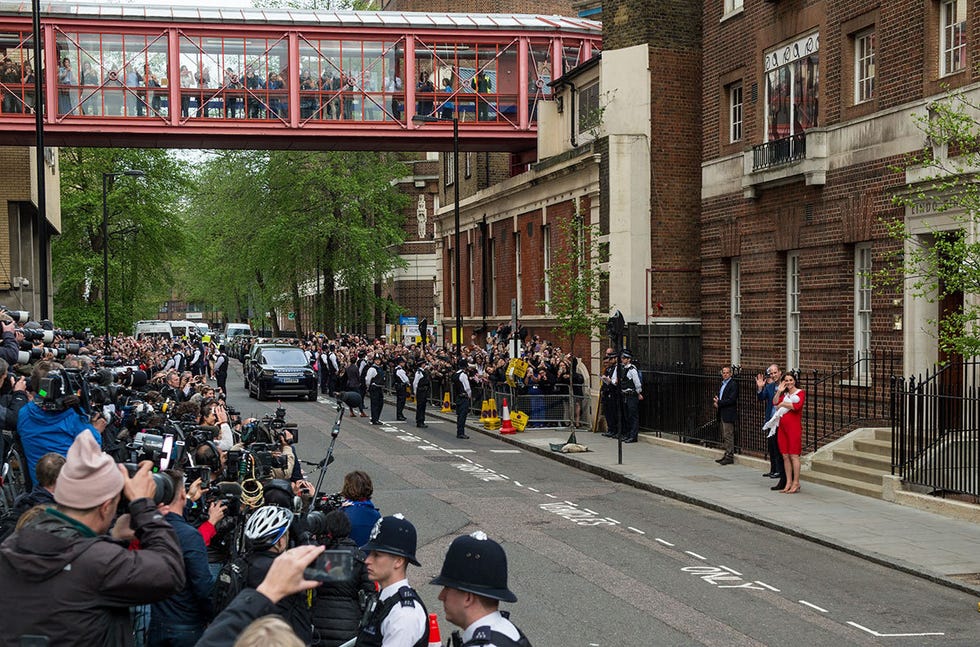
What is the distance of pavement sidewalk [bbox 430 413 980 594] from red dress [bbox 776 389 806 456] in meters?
0.74

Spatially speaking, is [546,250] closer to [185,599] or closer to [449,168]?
[449,168]

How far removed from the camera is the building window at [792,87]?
23.2 metres

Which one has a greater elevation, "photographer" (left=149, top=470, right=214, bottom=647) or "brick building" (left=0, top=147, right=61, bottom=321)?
"brick building" (left=0, top=147, right=61, bottom=321)

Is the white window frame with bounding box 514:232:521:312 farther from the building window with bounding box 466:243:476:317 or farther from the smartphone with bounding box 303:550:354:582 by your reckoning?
the smartphone with bounding box 303:550:354:582

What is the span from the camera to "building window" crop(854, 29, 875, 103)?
21422mm

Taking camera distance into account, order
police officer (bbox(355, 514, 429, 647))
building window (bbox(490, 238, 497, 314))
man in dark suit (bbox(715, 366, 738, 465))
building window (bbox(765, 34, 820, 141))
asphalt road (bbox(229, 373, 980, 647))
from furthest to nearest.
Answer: building window (bbox(490, 238, 497, 314))
building window (bbox(765, 34, 820, 141))
man in dark suit (bbox(715, 366, 738, 465))
asphalt road (bbox(229, 373, 980, 647))
police officer (bbox(355, 514, 429, 647))

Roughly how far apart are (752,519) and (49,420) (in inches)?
406

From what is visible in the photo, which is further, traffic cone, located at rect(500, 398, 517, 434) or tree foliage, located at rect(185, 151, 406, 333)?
tree foliage, located at rect(185, 151, 406, 333)

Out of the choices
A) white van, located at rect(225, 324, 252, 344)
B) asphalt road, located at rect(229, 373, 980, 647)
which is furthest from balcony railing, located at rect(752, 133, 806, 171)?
white van, located at rect(225, 324, 252, 344)

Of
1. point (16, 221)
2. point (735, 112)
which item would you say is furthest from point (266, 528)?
point (16, 221)

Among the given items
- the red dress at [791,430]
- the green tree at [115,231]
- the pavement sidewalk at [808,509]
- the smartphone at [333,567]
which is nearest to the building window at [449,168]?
the green tree at [115,231]

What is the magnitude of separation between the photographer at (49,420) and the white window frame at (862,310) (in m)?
15.2

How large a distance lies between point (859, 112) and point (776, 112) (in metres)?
3.13

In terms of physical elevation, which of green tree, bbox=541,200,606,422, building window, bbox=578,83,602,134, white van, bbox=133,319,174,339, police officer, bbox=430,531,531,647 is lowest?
white van, bbox=133,319,174,339
